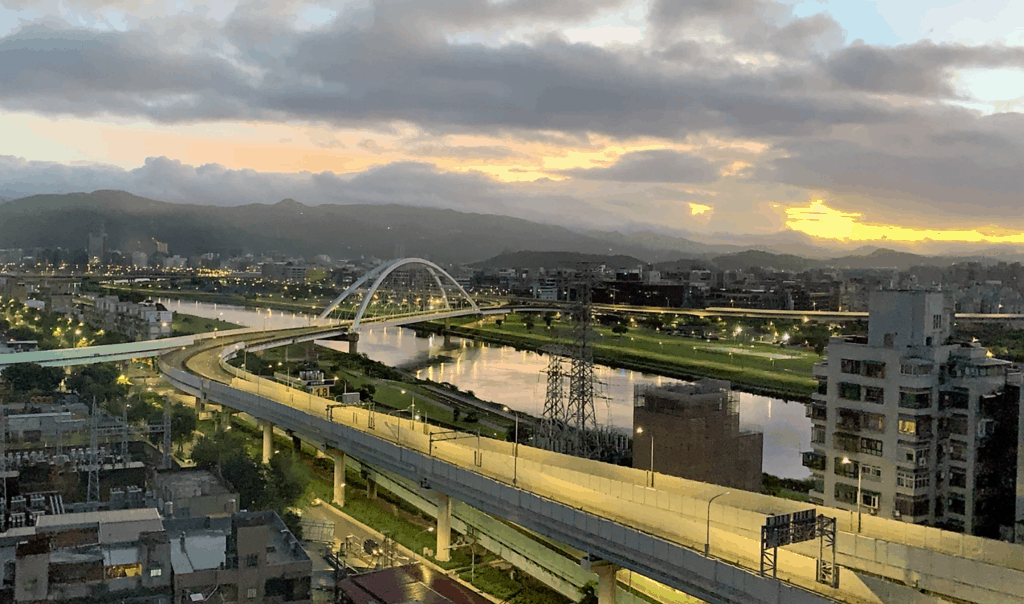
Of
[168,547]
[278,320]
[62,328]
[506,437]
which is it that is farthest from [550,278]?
[168,547]

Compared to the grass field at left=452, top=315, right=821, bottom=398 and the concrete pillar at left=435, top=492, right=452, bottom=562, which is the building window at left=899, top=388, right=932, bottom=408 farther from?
the grass field at left=452, top=315, right=821, bottom=398

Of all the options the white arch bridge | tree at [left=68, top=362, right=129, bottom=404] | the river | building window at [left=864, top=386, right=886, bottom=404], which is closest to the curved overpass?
building window at [left=864, top=386, right=886, bottom=404]

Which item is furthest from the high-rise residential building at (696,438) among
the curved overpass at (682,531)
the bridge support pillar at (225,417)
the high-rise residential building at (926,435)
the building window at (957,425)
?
the bridge support pillar at (225,417)

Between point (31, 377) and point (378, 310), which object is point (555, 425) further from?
point (378, 310)

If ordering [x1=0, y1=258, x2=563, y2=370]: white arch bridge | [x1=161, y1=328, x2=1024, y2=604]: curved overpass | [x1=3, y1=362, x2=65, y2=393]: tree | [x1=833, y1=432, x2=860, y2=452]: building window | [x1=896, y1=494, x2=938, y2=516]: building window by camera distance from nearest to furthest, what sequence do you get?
[x1=161, y1=328, x2=1024, y2=604]: curved overpass → [x1=896, y1=494, x2=938, y2=516]: building window → [x1=833, y1=432, x2=860, y2=452]: building window → [x1=3, y1=362, x2=65, y2=393]: tree → [x1=0, y1=258, x2=563, y2=370]: white arch bridge

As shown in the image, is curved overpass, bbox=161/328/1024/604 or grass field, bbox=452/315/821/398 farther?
grass field, bbox=452/315/821/398
